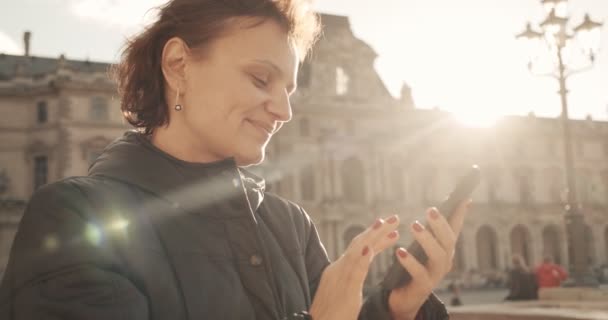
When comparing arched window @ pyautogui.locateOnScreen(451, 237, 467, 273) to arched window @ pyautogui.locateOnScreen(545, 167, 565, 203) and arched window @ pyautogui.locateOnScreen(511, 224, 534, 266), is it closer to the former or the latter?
arched window @ pyautogui.locateOnScreen(511, 224, 534, 266)

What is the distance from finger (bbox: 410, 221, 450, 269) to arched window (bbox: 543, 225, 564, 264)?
155 ft

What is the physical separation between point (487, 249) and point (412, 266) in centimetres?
4339

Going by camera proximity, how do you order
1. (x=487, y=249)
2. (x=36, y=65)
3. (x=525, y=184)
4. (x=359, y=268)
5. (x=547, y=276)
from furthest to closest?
(x=525, y=184)
(x=487, y=249)
(x=36, y=65)
(x=547, y=276)
(x=359, y=268)

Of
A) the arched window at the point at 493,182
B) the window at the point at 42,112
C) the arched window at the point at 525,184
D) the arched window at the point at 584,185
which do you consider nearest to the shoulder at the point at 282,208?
the window at the point at 42,112

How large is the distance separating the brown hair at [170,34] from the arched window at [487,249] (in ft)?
139

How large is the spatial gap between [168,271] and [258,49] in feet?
2.26

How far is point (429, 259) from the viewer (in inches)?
73.0

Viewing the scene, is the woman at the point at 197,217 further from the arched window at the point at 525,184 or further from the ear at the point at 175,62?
the arched window at the point at 525,184

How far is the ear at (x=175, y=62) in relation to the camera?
1855 mm

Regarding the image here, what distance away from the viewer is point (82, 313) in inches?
50.9

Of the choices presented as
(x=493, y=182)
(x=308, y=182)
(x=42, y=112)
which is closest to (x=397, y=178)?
(x=308, y=182)

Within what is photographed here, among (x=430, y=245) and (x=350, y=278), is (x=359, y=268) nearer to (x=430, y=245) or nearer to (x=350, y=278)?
(x=350, y=278)

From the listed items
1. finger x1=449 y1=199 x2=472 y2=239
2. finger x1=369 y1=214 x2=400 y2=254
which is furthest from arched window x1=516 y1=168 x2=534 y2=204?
finger x1=369 y1=214 x2=400 y2=254

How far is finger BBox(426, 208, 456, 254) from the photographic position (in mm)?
1809
